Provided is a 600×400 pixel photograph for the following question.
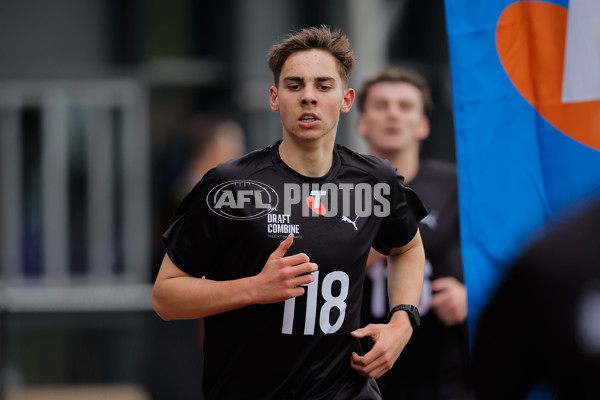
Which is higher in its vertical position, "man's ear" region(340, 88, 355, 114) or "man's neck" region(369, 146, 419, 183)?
"man's ear" region(340, 88, 355, 114)

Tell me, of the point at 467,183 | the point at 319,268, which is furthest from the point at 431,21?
the point at 319,268

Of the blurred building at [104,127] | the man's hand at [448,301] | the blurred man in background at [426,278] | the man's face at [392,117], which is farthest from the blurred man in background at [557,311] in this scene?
the blurred building at [104,127]

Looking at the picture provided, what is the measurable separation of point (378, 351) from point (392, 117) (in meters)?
2.15

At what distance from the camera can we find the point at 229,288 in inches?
142

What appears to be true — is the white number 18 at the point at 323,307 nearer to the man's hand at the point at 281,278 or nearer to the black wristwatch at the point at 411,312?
the man's hand at the point at 281,278

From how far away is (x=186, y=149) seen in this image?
1034 cm

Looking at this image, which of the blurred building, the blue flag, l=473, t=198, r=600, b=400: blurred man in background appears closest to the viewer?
l=473, t=198, r=600, b=400: blurred man in background

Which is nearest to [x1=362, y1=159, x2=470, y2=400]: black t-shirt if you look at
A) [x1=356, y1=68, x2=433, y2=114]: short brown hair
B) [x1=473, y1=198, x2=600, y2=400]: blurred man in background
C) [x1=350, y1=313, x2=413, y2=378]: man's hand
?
[x1=356, y1=68, x2=433, y2=114]: short brown hair

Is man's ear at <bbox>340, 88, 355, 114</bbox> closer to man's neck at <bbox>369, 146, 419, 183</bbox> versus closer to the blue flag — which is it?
the blue flag

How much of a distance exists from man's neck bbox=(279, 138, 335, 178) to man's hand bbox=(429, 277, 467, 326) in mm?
1720

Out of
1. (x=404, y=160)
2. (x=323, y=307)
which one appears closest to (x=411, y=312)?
(x=323, y=307)

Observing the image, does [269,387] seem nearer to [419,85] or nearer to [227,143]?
[419,85]

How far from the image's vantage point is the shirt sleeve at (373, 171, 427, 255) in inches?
160

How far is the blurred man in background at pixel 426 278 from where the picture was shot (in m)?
5.35
